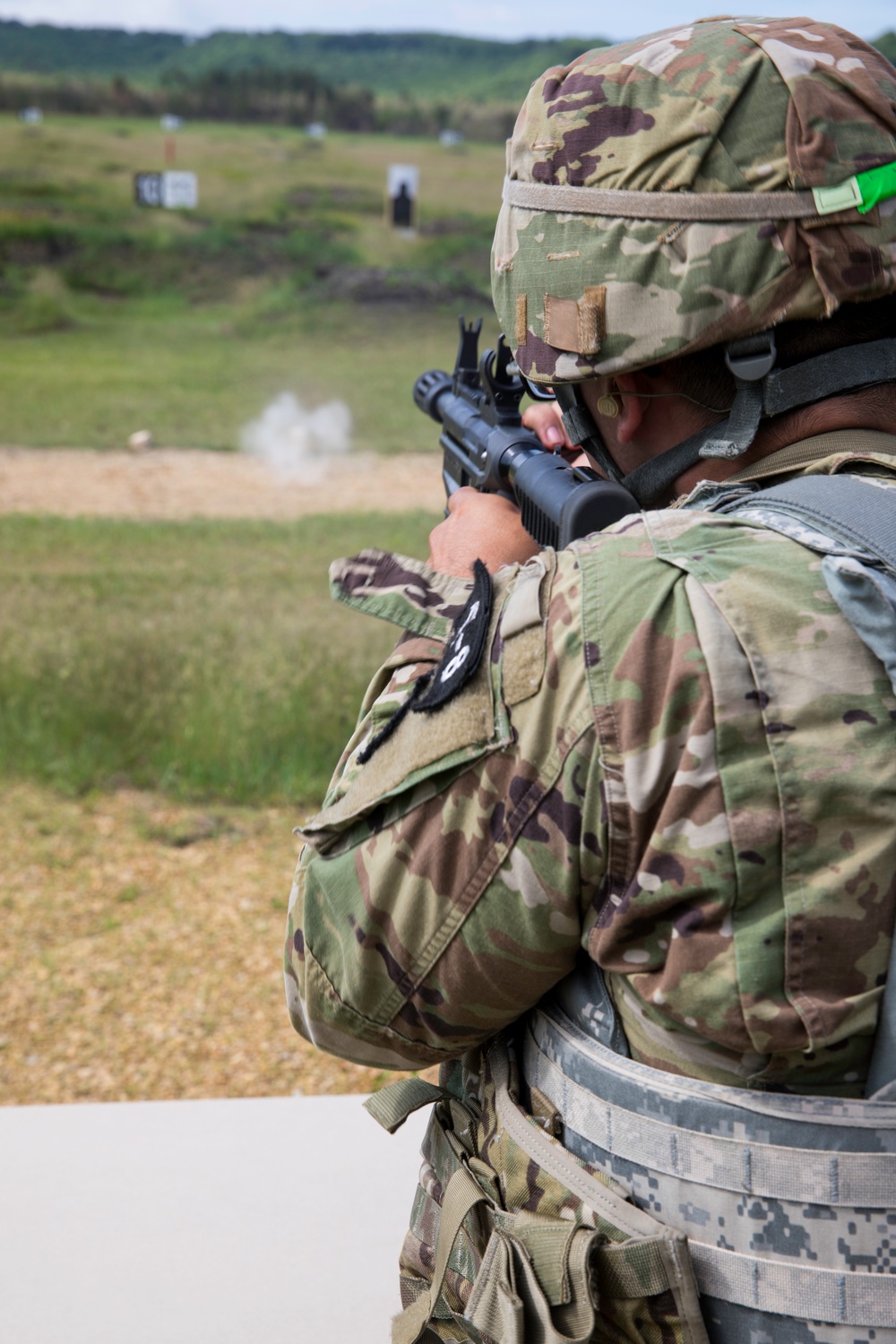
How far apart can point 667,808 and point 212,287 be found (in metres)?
8.60

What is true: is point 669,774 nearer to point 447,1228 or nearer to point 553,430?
point 447,1228

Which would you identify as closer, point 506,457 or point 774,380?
point 774,380

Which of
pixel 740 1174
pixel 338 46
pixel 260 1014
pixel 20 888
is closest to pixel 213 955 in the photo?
pixel 260 1014

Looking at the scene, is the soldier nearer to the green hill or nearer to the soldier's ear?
the soldier's ear

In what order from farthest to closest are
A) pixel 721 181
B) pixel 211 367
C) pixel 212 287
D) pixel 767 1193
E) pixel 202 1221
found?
pixel 212 287, pixel 211 367, pixel 202 1221, pixel 721 181, pixel 767 1193

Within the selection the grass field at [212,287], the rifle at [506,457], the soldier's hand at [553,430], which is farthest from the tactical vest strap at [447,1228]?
the grass field at [212,287]

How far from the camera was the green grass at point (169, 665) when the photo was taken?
18.4 feet

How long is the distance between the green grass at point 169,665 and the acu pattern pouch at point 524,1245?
4.12 metres

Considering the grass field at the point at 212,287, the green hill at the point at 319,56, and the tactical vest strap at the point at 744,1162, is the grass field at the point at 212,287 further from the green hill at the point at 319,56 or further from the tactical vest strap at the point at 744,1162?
the tactical vest strap at the point at 744,1162

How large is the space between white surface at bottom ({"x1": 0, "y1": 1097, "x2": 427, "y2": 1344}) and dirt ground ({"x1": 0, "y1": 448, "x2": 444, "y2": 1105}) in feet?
3.17

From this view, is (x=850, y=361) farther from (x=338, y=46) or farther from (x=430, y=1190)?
(x=338, y=46)

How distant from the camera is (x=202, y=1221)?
2578mm

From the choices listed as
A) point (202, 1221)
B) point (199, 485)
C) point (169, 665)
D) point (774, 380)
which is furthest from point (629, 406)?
point (199, 485)

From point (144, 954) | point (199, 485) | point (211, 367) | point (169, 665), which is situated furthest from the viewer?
point (211, 367)
